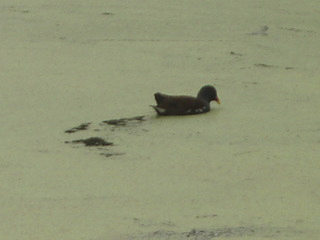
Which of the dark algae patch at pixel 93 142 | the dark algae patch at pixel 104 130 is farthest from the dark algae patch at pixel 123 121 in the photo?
the dark algae patch at pixel 93 142

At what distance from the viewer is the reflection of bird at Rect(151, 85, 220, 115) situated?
143 inches

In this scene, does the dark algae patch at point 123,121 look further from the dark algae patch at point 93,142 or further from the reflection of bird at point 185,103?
the dark algae patch at point 93,142

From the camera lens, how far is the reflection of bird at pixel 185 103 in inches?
143

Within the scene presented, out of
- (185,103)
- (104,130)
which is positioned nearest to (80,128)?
(104,130)

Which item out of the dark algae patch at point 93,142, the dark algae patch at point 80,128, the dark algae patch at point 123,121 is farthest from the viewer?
the dark algae patch at point 123,121

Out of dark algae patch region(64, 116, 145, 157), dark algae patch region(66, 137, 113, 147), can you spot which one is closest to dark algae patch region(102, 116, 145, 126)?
dark algae patch region(64, 116, 145, 157)

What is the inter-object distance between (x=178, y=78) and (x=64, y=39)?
2.50 ft

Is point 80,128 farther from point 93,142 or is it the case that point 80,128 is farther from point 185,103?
point 185,103

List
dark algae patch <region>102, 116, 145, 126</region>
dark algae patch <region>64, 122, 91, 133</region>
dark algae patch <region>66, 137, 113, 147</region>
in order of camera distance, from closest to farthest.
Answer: dark algae patch <region>66, 137, 113, 147</region> → dark algae patch <region>64, 122, 91, 133</region> → dark algae patch <region>102, 116, 145, 126</region>

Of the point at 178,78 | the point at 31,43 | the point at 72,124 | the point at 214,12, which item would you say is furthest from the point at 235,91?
the point at 214,12

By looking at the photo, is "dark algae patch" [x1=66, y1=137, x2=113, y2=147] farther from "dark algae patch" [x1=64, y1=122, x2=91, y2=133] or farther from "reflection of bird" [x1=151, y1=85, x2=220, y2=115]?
"reflection of bird" [x1=151, y1=85, x2=220, y2=115]

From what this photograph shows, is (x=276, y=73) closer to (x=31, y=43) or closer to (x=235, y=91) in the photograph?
(x=235, y=91)

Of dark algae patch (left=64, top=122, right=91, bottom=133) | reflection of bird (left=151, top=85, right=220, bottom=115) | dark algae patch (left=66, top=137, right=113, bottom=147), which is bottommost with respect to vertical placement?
dark algae patch (left=66, top=137, right=113, bottom=147)

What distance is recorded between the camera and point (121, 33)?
4875mm
